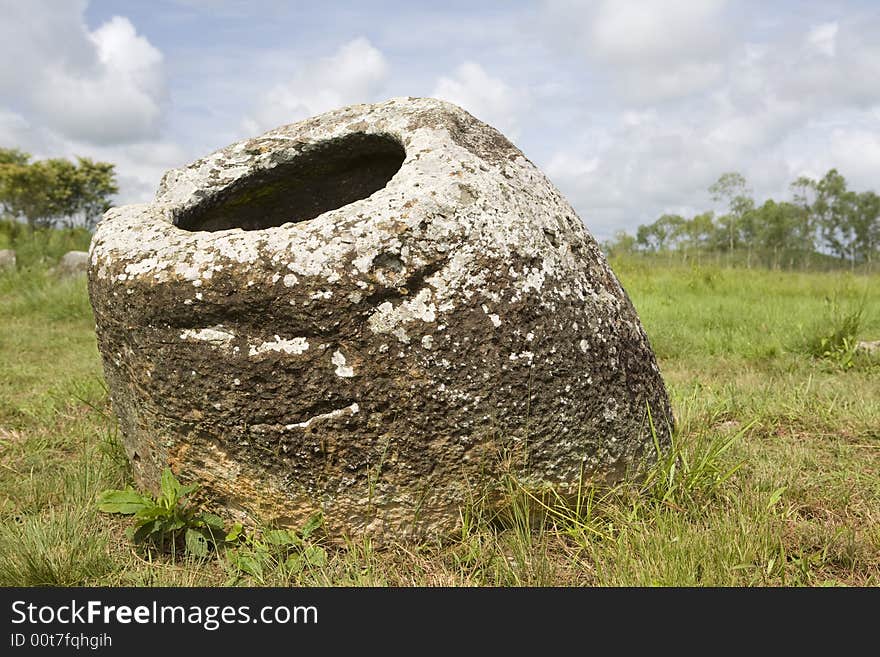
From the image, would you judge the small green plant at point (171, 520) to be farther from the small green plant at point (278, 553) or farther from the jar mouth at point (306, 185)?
the jar mouth at point (306, 185)

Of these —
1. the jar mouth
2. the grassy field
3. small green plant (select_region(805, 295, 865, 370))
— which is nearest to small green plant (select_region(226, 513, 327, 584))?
the grassy field

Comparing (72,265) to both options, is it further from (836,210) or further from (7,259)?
(836,210)

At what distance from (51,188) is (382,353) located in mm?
35553

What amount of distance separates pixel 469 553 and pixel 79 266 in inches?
459

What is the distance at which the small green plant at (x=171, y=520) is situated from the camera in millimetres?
2545

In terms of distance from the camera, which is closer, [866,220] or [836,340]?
[836,340]

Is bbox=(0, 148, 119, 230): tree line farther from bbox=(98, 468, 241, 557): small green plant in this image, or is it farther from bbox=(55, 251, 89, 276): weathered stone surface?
bbox=(98, 468, 241, 557): small green plant

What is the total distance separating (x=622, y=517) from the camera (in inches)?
101

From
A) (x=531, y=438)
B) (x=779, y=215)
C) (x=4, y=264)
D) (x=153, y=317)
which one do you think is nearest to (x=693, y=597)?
(x=531, y=438)

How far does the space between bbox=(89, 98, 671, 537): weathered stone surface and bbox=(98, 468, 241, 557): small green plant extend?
83 mm

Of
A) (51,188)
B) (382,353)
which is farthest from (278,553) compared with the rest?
(51,188)

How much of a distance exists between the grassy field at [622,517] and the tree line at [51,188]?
94.0ft

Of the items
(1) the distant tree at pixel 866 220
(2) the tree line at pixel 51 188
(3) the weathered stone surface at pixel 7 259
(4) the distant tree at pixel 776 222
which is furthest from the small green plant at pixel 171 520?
(1) the distant tree at pixel 866 220

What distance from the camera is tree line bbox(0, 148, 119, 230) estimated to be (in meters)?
29.8
